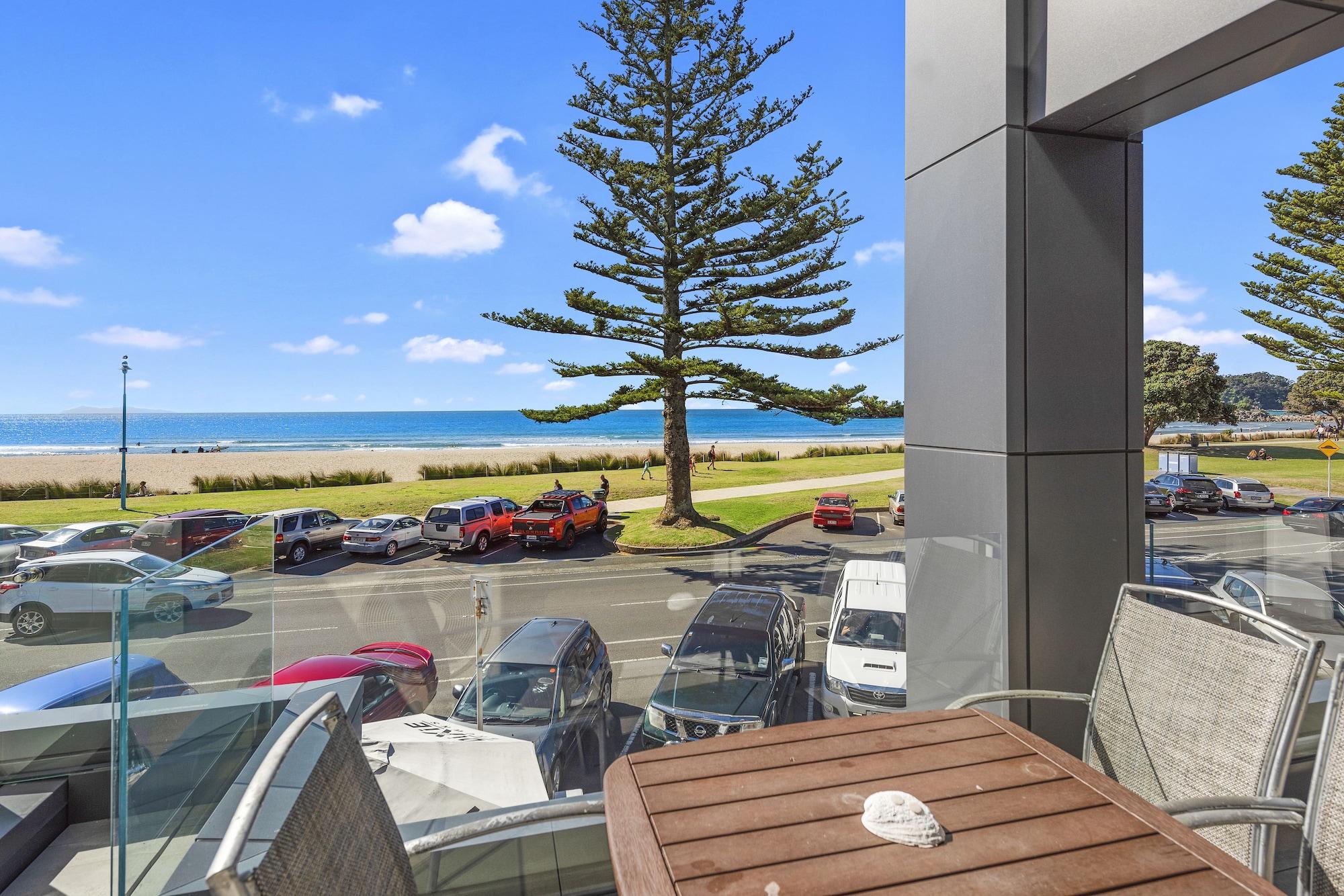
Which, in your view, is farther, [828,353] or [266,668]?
[828,353]

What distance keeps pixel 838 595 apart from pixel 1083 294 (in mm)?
1548

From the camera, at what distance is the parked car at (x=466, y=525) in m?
17.2

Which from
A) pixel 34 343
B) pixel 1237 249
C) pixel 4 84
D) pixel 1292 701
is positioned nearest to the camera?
pixel 1292 701

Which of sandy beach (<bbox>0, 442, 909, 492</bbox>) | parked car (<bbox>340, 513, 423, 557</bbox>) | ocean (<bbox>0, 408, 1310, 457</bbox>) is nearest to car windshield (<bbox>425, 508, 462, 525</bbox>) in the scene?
parked car (<bbox>340, 513, 423, 557</bbox>)

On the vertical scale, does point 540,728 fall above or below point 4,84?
below

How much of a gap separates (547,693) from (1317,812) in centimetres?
251

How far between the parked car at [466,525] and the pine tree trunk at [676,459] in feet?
14.6

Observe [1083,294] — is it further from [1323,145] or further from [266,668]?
[1323,145]

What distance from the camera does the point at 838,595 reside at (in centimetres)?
300

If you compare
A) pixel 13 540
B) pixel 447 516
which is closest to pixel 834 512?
pixel 447 516

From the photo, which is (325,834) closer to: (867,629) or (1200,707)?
(1200,707)

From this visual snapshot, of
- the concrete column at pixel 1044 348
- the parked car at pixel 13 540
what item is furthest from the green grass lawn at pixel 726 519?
the concrete column at pixel 1044 348

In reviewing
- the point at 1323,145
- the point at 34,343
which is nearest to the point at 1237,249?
the point at 1323,145

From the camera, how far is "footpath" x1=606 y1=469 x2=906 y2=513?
77.6 feet
